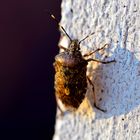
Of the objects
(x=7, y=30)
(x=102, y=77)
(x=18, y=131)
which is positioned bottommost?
(x=18, y=131)

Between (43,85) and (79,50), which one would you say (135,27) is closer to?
(79,50)

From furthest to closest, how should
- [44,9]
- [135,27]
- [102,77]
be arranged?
[44,9]
[102,77]
[135,27]

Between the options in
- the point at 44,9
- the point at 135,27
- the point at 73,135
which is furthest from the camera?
the point at 44,9

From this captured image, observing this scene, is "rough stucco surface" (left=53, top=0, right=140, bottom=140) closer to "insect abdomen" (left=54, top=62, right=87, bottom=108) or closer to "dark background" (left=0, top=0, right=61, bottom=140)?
"insect abdomen" (left=54, top=62, right=87, bottom=108)

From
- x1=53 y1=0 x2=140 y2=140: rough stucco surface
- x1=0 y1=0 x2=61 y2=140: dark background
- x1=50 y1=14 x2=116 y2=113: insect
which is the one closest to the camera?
x1=53 y1=0 x2=140 y2=140: rough stucco surface

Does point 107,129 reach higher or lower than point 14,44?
lower

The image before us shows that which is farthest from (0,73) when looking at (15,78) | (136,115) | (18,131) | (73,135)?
(136,115)

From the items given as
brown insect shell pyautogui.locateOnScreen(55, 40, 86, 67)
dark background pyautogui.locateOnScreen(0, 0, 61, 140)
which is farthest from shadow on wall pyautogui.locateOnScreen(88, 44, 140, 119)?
dark background pyautogui.locateOnScreen(0, 0, 61, 140)
